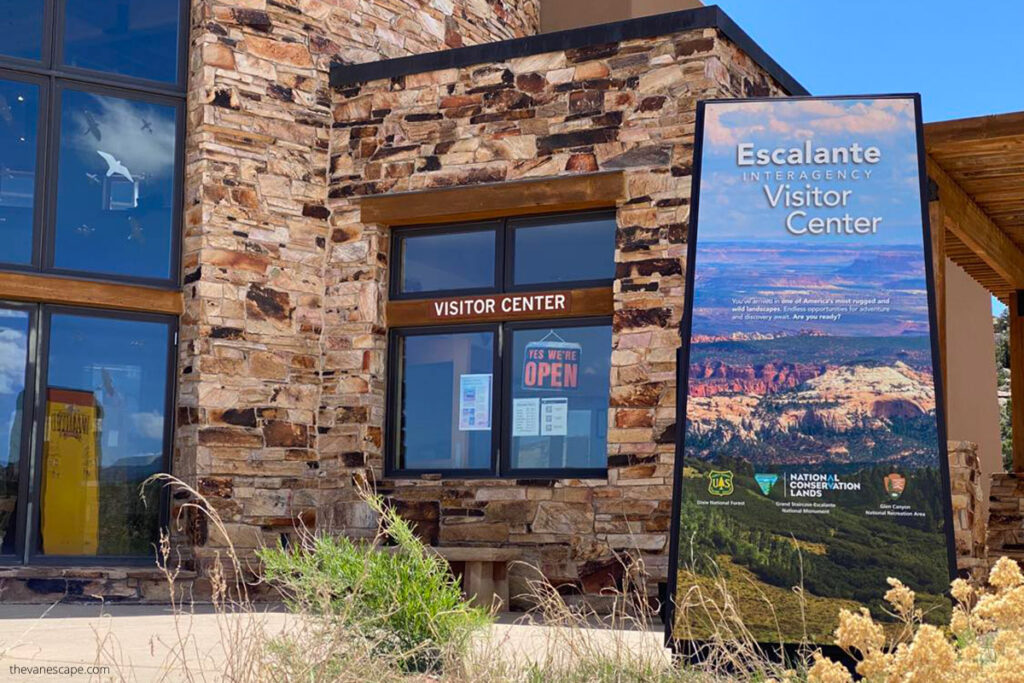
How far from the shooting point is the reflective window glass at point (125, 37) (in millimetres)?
10359

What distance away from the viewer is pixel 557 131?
10297 millimetres

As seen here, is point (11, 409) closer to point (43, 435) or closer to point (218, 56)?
point (43, 435)

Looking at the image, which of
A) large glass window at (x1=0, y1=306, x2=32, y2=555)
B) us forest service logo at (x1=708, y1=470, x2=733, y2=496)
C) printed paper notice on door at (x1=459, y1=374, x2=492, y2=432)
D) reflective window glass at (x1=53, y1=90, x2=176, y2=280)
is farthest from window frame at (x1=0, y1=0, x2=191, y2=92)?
us forest service logo at (x1=708, y1=470, x2=733, y2=496)

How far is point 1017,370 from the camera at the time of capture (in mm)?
13742

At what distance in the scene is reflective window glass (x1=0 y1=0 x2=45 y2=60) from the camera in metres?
10.1

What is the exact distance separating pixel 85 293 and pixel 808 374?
6.08 metres

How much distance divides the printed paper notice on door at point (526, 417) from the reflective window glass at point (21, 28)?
462 centimetres

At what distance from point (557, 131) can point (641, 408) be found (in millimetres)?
2324

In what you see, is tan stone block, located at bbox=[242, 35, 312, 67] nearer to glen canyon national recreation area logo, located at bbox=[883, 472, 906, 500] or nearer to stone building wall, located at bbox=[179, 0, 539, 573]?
stone building wall, located at bbox=[179, 0, 539, 573]

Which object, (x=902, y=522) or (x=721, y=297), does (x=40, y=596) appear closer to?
(x=721, y=297)

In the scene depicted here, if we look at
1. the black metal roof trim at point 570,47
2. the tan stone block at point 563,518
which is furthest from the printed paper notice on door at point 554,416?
the black metal roof trim at point 570,47

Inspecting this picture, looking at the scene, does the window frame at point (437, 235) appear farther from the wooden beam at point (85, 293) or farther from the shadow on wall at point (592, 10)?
the shadow on wall at point (592, 10)

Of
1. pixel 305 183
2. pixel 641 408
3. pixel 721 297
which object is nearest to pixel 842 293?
pixel 721 297

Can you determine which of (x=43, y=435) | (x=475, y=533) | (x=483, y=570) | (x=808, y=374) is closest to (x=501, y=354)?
(x=475, y=533)
